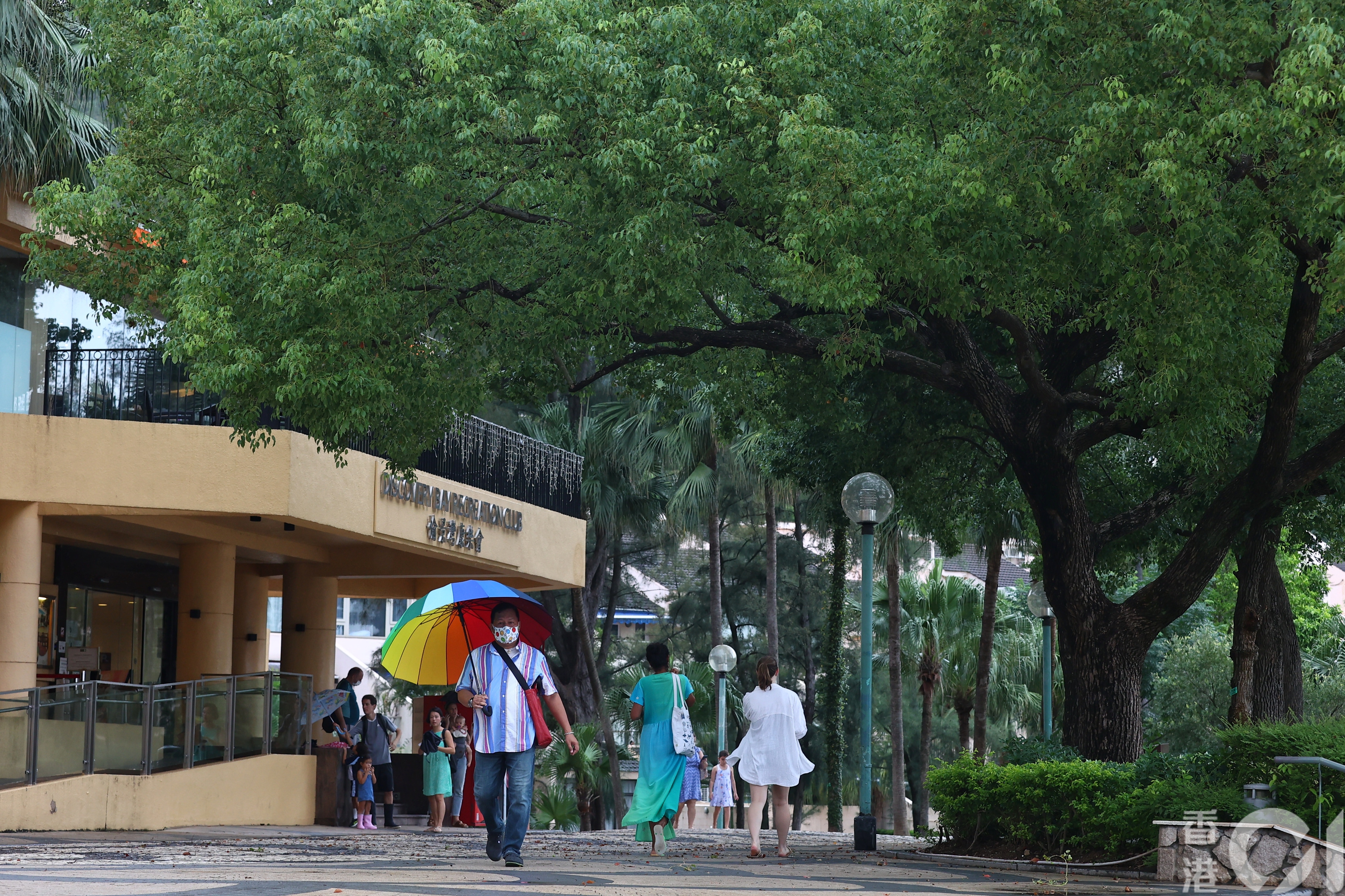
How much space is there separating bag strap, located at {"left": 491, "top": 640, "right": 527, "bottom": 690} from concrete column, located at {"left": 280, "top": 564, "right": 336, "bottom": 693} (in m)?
15.0

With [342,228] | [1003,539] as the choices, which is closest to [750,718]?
[342,228]

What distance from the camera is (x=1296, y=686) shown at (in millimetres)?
20344

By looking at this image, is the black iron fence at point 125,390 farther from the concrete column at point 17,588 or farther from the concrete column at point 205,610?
the concrete column at point 205,610

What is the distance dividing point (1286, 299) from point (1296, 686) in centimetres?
912

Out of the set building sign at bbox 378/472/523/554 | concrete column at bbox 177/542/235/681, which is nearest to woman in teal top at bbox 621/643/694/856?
building sign at bbox 378/472/523/554

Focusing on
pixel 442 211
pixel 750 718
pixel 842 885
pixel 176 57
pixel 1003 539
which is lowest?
pixel 842 885

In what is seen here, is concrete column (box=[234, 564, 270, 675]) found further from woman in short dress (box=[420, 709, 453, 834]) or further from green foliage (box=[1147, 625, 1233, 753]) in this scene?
green foliage (box=[1147, 625, 1233, 753])

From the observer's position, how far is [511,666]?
9.52 meters

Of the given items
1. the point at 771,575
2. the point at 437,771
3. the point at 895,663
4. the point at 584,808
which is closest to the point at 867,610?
the point at 437,771

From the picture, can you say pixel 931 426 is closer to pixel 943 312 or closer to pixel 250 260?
pixel 943 312

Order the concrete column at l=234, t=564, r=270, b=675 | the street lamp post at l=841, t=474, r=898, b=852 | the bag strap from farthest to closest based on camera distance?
1. the concrete column at l=234, t=564, r=270, b=675
2. the street lamp post at l=841, t=474, r=898, b=852
3. the bag strap

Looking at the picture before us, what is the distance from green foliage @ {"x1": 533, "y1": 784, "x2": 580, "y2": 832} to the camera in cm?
3142

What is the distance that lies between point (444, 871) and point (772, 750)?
12.5 ft

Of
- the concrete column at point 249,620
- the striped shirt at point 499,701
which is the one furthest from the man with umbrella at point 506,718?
the concrete column at point 249,620
